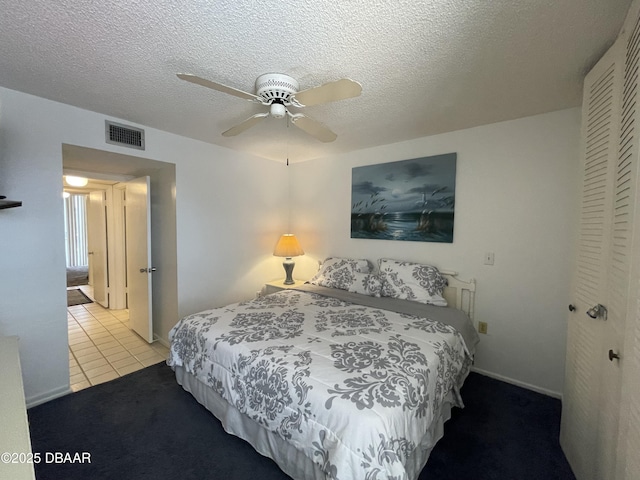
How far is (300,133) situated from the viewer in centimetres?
268

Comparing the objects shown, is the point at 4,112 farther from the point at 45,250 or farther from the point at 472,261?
the point at 472,261

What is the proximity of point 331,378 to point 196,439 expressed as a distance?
44.4 inches

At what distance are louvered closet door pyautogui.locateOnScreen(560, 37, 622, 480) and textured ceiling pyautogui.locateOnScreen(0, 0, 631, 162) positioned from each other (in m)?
0.28

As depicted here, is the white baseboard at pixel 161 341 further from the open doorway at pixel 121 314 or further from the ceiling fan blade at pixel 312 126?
the ceiling fan blade at pixel 312 126

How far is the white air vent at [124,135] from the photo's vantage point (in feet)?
7.63

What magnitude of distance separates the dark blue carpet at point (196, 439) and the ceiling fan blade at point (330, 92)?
6.91 feet

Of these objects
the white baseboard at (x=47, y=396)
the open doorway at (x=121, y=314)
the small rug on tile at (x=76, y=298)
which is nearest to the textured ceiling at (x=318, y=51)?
the open doorway at (x=121, y=314)

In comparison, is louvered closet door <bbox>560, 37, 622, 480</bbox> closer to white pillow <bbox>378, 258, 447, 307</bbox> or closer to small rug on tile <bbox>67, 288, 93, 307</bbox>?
white pillow <bbox>378, 258, 447, 307</bbox>

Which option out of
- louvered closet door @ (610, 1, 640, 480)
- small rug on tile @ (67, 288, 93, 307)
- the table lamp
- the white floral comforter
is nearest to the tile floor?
small rug on tile @ (67, 288, 93, 307)

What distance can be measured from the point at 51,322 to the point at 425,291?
A: 3190 millimetres

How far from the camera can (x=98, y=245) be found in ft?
15.3

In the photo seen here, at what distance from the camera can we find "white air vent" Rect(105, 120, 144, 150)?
2326 mm

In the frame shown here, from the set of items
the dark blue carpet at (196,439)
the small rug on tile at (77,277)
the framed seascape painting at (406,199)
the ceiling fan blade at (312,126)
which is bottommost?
the dark blue carpet at (196,439)

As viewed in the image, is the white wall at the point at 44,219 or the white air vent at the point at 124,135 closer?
the white wall at the point at 44,219
